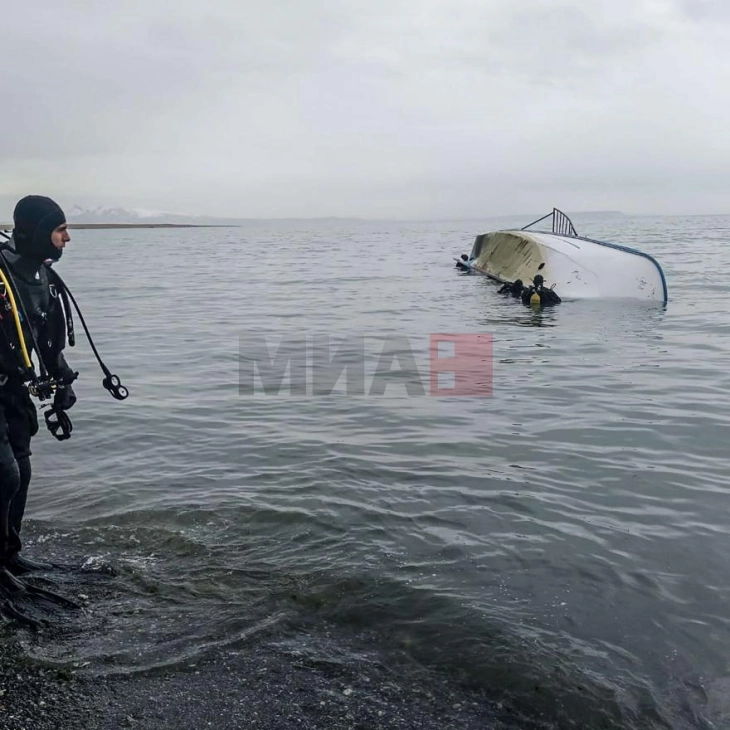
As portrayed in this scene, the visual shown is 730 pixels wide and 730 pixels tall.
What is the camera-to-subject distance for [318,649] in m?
4.24

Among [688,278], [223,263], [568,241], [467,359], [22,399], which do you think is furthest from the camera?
[223,263]

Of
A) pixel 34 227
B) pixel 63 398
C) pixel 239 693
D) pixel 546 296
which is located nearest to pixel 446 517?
pixel 239 693

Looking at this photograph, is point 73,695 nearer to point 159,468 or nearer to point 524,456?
point 159,468

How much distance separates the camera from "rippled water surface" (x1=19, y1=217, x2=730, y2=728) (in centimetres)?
429

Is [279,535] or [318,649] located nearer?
[318,649]

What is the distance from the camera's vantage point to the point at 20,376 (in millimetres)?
4691

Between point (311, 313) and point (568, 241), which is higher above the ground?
point (568, 241)

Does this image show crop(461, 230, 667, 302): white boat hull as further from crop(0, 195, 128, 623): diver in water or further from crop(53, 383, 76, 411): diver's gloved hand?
crop(0, 195, 128, 623): diver in water

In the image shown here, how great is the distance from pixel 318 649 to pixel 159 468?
12.9 ft

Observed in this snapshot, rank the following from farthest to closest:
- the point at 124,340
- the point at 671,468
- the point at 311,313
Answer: the point at 311,313 → the point at 124,340 → the point at 671,468

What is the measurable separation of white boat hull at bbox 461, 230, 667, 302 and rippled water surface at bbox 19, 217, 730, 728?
6.87 metres

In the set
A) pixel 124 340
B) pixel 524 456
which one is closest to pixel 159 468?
pixel 524 456

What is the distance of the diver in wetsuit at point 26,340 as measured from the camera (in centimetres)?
470

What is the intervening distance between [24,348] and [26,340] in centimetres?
20
